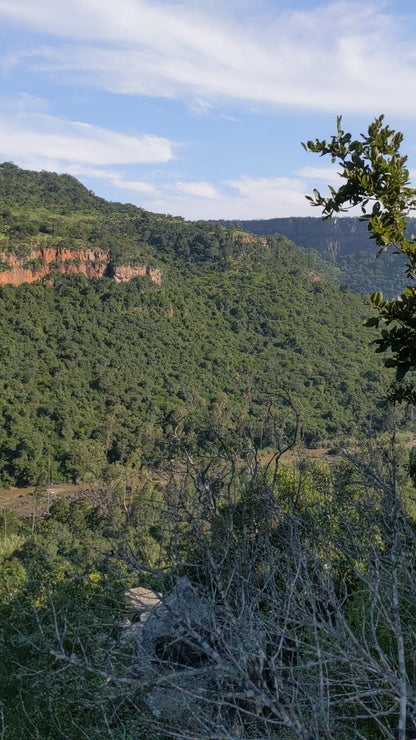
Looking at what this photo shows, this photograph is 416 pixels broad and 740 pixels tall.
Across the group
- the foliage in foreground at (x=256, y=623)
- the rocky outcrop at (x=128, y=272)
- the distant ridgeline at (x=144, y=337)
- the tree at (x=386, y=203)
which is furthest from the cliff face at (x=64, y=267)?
the tree at (x=386, y=203)

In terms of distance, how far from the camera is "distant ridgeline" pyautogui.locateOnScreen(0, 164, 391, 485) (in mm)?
34719

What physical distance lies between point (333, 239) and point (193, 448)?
385ft

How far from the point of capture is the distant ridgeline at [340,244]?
94062mm

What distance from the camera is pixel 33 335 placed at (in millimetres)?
41594

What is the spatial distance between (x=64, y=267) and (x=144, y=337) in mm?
8992

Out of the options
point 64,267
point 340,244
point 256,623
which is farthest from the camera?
point 340,244

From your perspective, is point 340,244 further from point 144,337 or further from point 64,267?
point 64,267

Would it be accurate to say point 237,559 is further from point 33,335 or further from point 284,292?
point 284,292

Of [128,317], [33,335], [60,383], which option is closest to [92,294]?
[128,317]

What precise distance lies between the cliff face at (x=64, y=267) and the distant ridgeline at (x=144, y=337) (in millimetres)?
126

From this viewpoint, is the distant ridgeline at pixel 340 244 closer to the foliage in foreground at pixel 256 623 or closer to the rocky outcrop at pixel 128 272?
the rocky outcrop at pixel 128 272

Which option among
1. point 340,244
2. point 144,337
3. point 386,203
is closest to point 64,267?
point 144,337

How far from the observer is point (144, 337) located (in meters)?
46.8

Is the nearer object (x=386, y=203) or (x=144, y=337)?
(x=386, y=203)
